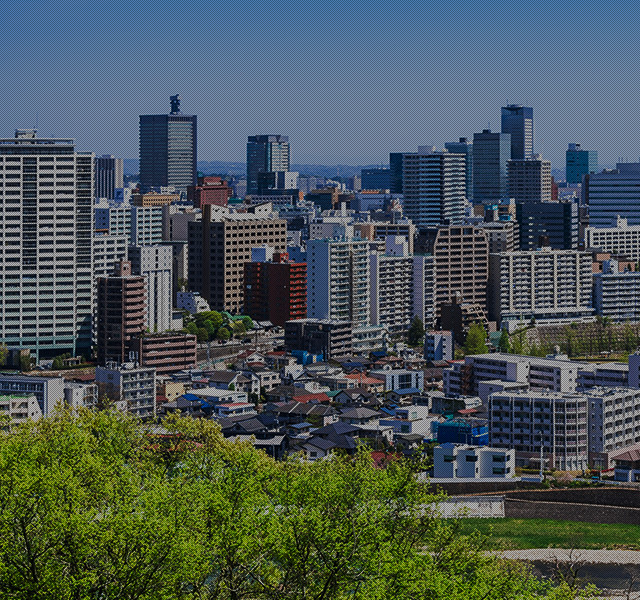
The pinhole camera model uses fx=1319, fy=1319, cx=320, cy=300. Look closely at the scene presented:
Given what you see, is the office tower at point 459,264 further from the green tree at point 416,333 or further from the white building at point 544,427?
the white building at point 544,427

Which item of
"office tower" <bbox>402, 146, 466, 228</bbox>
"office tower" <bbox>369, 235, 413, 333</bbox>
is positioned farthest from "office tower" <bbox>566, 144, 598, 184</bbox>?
"office tower" <bbox>369, 235, 413, 333</bbox>

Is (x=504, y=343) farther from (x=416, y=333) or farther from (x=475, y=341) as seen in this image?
(x=416, y=333)

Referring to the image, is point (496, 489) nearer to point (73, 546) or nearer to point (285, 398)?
point (285, 398)

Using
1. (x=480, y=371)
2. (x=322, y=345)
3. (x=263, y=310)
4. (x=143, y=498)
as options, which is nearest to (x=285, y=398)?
(x=480, y=371)

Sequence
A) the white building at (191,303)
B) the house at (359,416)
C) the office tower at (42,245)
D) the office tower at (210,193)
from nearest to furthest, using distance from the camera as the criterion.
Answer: the house at (359,416), the office tower at (42,245), the white building at (191,303), the office tower at (210,193)

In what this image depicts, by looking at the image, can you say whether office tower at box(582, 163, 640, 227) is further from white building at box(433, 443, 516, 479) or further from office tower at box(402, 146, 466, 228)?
white building at box(433, 443, 516, 479)

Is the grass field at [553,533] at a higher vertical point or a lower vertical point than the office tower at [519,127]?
lower

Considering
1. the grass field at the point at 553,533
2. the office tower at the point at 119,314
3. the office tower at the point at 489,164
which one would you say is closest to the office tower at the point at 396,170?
A: the office tower at the point at 489,164
